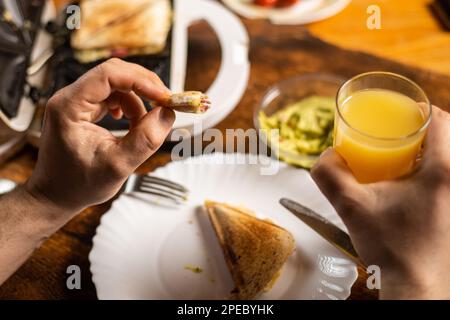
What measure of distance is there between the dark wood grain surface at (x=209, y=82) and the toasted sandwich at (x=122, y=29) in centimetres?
13

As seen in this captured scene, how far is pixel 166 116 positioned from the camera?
0.94 metres

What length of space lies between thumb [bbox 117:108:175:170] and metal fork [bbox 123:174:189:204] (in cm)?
32

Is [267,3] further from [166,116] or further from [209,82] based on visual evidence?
[166,116]

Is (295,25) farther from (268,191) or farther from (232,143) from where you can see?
(268,191)

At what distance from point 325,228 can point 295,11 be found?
101 cm

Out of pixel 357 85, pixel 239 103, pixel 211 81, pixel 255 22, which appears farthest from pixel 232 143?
pixel 255 22

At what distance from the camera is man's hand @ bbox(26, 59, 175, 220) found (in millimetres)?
917

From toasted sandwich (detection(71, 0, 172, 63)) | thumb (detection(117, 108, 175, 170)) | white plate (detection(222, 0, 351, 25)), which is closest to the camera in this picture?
thumb (detection(117, 108, 175, 170))

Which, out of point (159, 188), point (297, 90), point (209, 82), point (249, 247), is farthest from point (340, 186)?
point (209, 82)

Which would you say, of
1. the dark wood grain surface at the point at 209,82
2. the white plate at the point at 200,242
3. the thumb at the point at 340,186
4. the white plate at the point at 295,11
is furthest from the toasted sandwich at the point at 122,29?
the thumb at the point at 340,186

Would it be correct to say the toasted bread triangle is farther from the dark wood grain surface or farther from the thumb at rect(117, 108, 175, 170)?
the thumb at rect(117, 108, 175, 170)

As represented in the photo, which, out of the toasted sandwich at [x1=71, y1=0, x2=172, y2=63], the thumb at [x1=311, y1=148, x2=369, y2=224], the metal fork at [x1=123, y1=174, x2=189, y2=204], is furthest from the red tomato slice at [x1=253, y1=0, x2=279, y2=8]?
the thumb at [x1=311, y1=148, x2=369, y2=224]

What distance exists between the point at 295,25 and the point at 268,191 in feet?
2.49

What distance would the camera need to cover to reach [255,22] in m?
1.78
